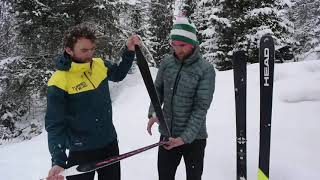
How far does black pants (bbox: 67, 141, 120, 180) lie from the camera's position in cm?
278

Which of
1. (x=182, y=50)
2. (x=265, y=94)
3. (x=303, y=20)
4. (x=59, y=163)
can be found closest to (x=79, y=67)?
→ (x=59, y=163)

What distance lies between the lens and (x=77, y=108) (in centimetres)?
265

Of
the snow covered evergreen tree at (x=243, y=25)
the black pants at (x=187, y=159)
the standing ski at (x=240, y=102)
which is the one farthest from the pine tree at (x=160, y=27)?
the black pants at (x=187, y=159)

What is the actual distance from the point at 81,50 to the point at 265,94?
1.85 meters

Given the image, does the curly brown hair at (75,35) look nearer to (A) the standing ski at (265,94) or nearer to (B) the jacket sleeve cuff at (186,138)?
(B) the jacket sleeve cuff at (186,138)

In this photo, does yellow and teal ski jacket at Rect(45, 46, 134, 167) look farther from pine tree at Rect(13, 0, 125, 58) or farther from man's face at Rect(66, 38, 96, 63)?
pine tree at Rect(13, 0, 125, 58)

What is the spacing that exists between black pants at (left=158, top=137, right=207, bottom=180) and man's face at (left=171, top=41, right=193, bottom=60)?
714 mm

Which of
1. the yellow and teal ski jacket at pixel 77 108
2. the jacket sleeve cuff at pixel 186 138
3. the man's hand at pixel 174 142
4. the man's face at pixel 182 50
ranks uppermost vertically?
the man's face at pixel 182 50

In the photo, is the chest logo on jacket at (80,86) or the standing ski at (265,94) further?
the standing ski at (265,94)

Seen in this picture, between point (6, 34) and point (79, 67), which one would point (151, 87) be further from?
point (6, 34)

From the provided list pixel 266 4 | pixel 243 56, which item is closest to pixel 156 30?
pixel 266 4

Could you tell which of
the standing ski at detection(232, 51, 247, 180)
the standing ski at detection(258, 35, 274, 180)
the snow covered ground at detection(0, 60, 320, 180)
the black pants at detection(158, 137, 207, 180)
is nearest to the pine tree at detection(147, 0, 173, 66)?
the snow covered ground at detection(0, 60, 320, 180)

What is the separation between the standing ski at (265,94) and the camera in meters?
3.48

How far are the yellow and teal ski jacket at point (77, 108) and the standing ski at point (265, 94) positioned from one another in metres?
1.49
